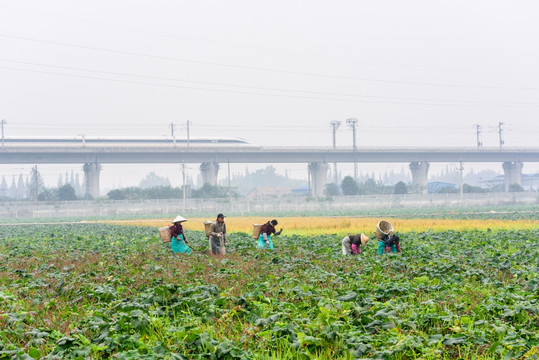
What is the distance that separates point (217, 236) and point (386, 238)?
509 cm

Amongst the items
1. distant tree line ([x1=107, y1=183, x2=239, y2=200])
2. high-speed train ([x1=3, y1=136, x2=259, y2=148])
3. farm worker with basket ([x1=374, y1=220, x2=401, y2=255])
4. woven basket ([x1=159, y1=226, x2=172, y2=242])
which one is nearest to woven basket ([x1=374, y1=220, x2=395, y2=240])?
farm worker with basket ([x1=374, y1=220, x2=401, y2=255])

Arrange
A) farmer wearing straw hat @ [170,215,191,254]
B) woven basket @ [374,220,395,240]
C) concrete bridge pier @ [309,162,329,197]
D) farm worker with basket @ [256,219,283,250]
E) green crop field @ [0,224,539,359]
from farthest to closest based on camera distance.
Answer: concrete bridge pier @ [309,162,329,197] < farm worker with basket @ [256,219,283,250] < farmer wearing straw hat @ [170,215,191,254] < woven basket @ [374,220,395,240] < green crop field @ [0,224,539,359]

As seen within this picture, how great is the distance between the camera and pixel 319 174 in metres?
97.9

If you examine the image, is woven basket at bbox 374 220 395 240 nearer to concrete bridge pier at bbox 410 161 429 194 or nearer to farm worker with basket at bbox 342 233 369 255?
farm worker with basket at bbox 342 233 369 255

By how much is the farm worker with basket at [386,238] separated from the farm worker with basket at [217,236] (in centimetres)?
469

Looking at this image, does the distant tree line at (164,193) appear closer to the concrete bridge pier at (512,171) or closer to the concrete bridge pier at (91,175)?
the concrete bridge pier at (91,175)

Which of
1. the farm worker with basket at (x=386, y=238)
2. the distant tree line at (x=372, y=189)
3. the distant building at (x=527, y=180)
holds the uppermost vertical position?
the distant building at (x=527, y=180)

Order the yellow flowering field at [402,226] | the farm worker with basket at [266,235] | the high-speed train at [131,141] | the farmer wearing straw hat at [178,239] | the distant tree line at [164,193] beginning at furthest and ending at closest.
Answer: the distant tree line at [164,193] → the high-speed train at [131,141] → the yellow flowering field at [402,226] → the farm worker with basket at [266,235] → the farmer wearing straw hat at [178,239]

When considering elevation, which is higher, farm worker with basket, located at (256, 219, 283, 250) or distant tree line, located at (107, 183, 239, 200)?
distant tree line, located at (107, 183, 239, 200)

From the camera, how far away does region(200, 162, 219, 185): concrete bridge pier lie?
9304 centimetres

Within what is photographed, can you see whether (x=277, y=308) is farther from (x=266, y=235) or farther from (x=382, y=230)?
(x=266, y=235)

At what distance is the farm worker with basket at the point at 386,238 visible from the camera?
16.1 meters

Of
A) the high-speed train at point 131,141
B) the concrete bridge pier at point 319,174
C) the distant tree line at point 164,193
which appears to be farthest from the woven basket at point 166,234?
the concrete bridge pier at point 319,174

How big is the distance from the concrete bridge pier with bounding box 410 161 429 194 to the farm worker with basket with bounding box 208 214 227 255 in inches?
→ 3555
